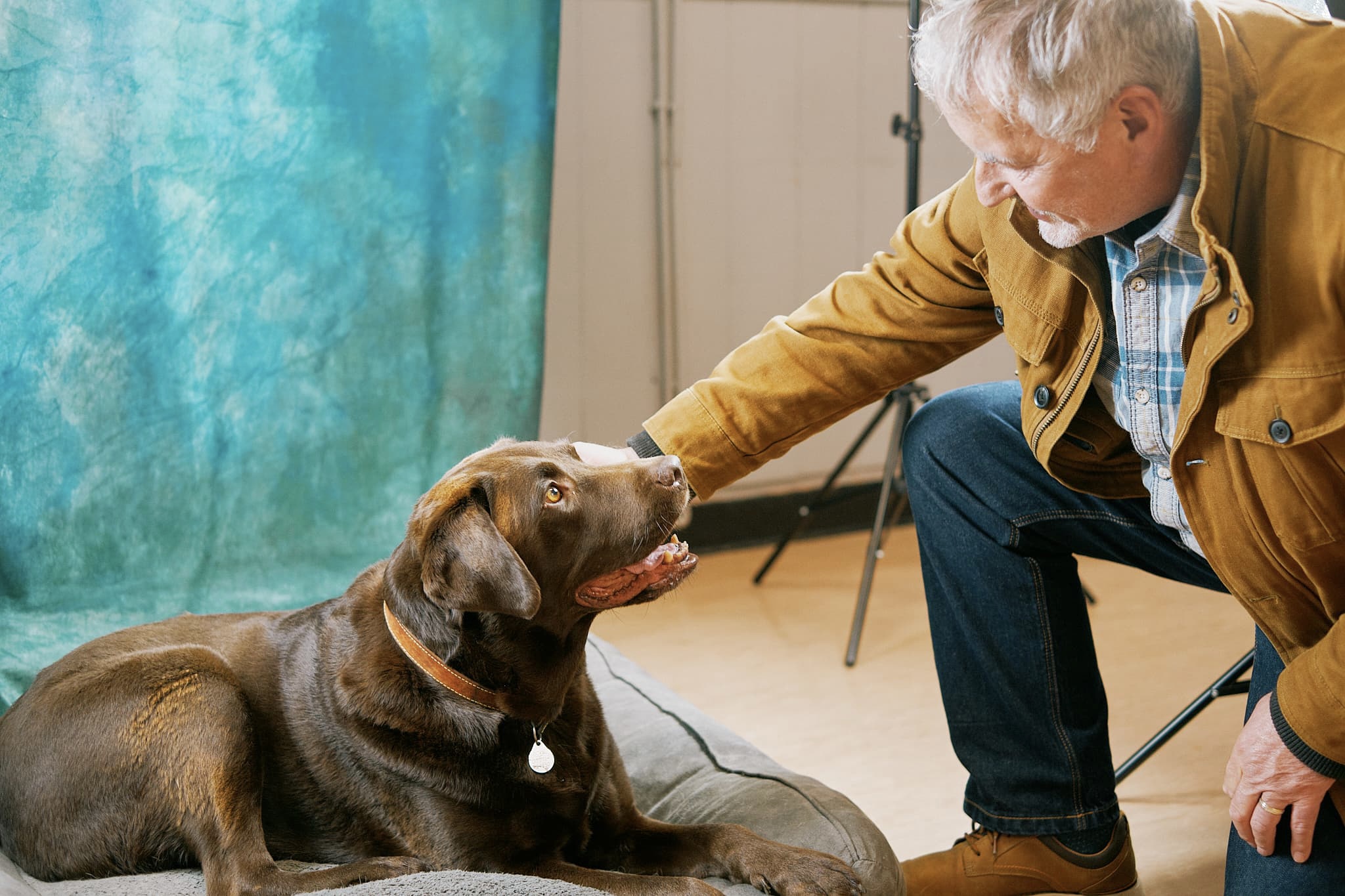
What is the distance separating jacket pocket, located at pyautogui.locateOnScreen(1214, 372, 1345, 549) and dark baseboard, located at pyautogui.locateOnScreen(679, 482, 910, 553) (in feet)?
7.62

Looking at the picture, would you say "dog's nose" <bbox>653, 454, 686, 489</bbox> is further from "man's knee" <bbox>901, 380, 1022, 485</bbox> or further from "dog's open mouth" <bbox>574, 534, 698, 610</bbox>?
"man's knee" <bbox>901, 380, 1022, 485</bbox>

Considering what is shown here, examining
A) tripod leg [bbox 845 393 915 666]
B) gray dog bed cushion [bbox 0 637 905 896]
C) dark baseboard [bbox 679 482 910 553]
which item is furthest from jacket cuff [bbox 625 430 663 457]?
dark baseboard [bbox 679 482 910 553]

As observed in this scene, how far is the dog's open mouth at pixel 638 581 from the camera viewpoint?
1.69 m

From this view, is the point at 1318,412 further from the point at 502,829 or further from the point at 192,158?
the point at 192,158

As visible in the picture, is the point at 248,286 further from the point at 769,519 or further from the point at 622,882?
the point at 769,519

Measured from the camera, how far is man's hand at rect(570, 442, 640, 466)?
1860mm

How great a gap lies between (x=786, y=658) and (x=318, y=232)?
1.62 m

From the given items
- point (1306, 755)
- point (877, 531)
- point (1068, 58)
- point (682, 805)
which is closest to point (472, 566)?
point (682, 805)

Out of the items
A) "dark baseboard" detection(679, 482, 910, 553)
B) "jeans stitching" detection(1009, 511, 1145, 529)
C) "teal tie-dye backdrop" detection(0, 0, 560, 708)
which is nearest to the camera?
"jeans stitching" detection(1009, 511, 1145, 529)

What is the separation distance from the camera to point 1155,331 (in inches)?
63.7

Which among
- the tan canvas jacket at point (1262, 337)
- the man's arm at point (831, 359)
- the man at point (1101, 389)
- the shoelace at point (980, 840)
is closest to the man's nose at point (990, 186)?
the man at point (1101, 389)

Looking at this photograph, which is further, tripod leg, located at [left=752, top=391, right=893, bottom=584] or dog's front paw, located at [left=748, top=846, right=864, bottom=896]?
tripod leg, located at [left=752, top=391, right=893, bottom=584]

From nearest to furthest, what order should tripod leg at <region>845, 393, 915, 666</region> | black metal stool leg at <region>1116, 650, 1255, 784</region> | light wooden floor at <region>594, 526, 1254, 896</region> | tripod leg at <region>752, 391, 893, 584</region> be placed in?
black metal stool leg at <region>1116, 650, 1255, 784</region> < light wooden floor at <region>594, 526, 1254, 896</region> < tripod leg at <region>845, 393, 915, 666</region> < tripod leg at <region>752, 391, 893, 584</region>

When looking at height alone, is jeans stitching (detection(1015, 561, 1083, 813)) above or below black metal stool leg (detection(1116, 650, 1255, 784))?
above
